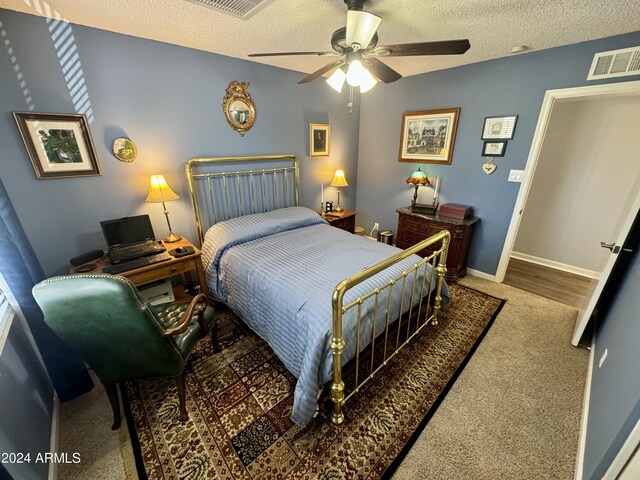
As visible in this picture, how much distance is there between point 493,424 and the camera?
→ 162cm

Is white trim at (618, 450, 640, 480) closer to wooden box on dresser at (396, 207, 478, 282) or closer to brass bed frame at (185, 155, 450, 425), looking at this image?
brass bed frame at (185, 155, 450, 425)

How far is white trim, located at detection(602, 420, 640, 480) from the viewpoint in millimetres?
963

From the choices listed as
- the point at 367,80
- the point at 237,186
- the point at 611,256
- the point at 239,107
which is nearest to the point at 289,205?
the point at 237,186

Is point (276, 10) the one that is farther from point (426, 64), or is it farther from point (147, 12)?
point (426, 64)

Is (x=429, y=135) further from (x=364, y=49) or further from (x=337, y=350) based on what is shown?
(x=337, y=350)

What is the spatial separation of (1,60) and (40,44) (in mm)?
267

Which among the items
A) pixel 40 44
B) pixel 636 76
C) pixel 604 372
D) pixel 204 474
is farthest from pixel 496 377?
pixel 40 44

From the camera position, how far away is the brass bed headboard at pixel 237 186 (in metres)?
2.77

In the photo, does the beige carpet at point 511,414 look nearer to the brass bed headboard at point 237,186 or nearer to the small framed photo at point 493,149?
the small framed photo at point 493,149

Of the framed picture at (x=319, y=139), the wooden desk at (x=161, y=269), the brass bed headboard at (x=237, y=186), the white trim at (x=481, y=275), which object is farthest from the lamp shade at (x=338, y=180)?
the wooden desk at (x=161, y=269)

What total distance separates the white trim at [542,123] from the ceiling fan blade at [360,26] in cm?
231

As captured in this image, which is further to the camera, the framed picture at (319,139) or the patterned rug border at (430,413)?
the framed picture at (319,139)

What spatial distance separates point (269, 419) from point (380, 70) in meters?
2.51

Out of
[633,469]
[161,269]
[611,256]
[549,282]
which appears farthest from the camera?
[549,282]
